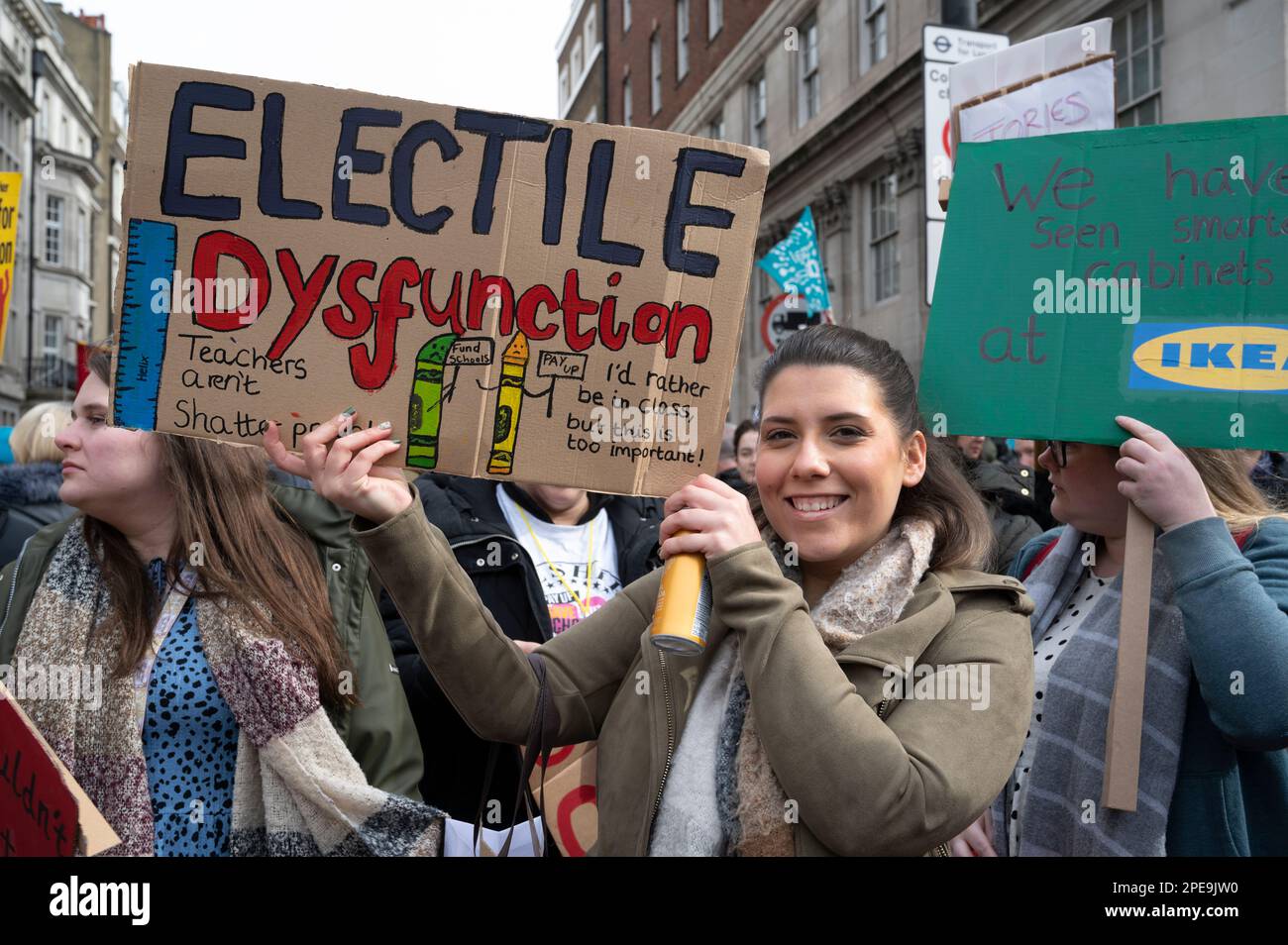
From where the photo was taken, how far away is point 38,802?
1591 mm

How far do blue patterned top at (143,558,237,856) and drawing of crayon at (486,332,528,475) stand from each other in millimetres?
971

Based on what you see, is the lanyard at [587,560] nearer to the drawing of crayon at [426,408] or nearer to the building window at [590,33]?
the drawing of crayon at [426,408]

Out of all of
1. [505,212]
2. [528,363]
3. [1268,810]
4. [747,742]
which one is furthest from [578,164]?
[1268,810]

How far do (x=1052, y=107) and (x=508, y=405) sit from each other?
5.91 ft

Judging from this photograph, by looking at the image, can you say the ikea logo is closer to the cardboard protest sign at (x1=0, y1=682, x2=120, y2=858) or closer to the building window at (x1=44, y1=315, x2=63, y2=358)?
the cardboard protest sign at (x1=0, y1=682, x2=120, y2=858)

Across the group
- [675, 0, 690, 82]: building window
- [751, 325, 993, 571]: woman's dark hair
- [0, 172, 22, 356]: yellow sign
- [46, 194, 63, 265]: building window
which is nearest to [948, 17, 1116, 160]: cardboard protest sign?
[751, 325, 993, 571]: woman's dark hair

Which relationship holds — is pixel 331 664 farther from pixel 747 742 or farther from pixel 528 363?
pixel 747 742

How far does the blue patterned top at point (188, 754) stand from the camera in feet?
8.00

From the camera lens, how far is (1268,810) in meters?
2.05

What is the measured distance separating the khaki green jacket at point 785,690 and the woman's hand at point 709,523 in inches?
1.4

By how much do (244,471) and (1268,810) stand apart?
2424 mm

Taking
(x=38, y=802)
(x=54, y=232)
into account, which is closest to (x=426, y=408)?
(x=38, y=802)

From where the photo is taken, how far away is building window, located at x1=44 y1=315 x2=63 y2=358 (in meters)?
46.3

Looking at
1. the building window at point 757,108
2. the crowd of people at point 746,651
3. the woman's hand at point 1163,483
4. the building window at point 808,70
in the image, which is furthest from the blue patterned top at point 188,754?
the building window at point 757,108
